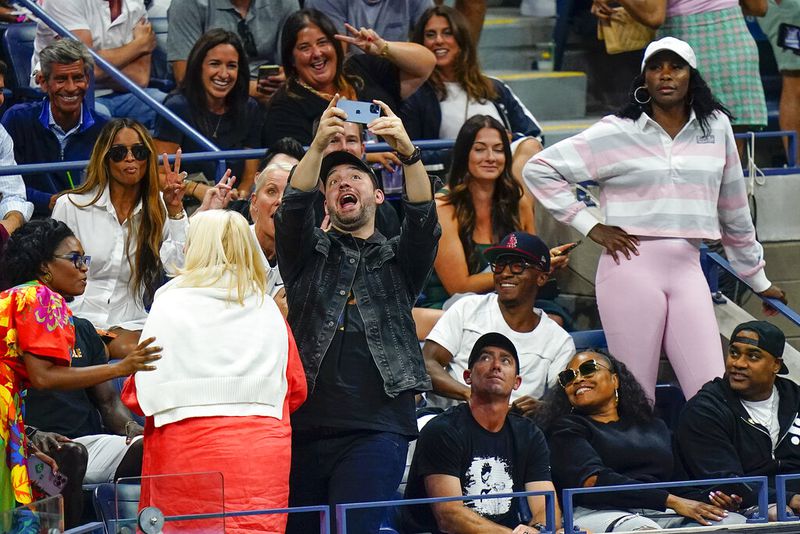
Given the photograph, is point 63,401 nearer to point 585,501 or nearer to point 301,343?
point 301,343

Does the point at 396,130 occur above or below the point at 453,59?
below

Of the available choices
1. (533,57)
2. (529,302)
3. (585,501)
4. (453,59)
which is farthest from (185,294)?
(533,57)

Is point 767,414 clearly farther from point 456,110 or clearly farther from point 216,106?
point 216,106

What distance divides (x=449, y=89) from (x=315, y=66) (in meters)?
0.89

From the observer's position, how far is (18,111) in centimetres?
836

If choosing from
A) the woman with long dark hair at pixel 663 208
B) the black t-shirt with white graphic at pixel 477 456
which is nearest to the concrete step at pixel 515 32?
the woman with long dark hair at pixel 663 208

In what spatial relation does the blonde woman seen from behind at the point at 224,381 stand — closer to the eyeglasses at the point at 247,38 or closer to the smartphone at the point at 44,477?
the smartphone at the point at 44,477

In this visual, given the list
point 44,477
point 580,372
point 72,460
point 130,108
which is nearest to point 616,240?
point 580,372

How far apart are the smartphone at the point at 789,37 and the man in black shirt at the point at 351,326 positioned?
4.57m

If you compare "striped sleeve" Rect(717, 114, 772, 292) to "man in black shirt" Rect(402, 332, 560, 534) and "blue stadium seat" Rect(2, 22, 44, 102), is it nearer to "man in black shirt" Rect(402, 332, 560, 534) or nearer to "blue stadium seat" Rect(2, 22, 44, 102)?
"man in black shirt" Rect(402, 332, 560, 534)

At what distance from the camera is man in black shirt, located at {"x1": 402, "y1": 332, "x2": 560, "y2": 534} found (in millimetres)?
6215

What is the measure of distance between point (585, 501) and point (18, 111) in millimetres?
3763

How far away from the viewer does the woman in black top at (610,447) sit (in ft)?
20.6

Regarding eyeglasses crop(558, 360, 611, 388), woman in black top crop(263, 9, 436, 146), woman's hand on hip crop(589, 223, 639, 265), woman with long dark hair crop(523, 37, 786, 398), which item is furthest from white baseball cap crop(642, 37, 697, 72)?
woman in black top crop(263, 9, 436, 146)
